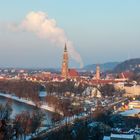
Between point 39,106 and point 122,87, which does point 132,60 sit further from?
point 39,106

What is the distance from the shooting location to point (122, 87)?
136 ft

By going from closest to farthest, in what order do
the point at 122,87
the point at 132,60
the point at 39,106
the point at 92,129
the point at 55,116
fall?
the point at 92,129 → the point at 55,116 → the point at 39,106 → the point at 122,87 → the point at 132,60

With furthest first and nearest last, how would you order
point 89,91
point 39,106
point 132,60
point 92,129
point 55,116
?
1. point 132,60
2. point 89,91
3. point 39,106
4. point 55,116
5. point 92,129

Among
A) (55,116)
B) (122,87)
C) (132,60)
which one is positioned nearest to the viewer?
(55,116)

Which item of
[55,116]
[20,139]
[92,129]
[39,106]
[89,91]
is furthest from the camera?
[89,91]

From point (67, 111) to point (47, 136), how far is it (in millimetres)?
7920

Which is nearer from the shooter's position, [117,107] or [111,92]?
[117,107]

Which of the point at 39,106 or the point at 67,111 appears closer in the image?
the point at 67,111

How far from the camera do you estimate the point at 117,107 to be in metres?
27.5

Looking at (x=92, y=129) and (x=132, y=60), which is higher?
(x=132, y=60)

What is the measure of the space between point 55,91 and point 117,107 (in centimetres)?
1058

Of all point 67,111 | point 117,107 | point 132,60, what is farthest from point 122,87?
point 132,60

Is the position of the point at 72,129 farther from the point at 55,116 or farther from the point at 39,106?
the point at 39,106

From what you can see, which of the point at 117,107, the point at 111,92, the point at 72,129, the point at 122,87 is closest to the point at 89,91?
the point at 111,92
